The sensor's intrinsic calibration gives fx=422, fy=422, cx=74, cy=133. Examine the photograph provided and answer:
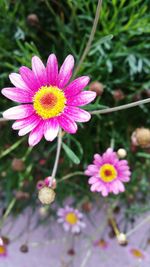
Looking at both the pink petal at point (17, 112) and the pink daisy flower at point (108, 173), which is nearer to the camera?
the pink petal at point (17, 112)

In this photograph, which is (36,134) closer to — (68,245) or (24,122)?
(24,122)

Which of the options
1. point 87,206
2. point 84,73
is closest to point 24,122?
point 84,73

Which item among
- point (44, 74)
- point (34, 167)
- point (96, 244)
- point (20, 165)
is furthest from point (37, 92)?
point (96, 244)

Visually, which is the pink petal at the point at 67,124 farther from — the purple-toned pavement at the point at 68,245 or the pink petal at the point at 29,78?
the purple-toned pavement at the point at 68,245

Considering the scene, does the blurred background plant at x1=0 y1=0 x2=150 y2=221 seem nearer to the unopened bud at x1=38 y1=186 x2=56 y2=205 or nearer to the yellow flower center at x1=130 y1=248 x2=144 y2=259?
the yellow flower center at x1=130 y1=248 x2=144 y2=259

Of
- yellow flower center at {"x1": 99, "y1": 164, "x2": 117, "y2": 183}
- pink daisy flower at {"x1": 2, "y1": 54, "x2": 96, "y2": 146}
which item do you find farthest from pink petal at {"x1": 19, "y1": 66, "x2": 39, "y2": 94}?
yellow flower center at {"x1": 99, "y1": 164, "x2": 117, "y2": 183}

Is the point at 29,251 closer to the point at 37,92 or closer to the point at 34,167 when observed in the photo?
the point at 34,167

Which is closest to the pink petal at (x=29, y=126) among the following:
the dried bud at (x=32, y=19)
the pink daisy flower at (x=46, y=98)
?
the pink daisy flower at (x=46, y=98)
